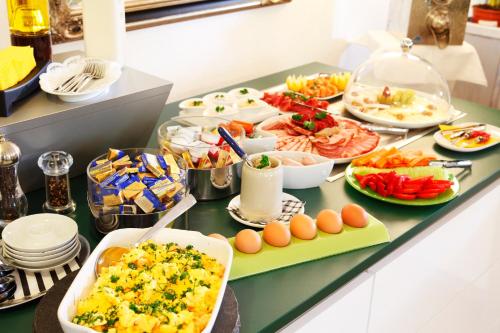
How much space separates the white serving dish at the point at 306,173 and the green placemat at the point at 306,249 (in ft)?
0.62

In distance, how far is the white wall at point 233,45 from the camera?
189 centimetres

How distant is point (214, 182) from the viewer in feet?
4.32

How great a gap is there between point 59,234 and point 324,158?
0.61 metres

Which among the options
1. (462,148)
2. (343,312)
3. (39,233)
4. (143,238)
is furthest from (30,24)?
(462,148)

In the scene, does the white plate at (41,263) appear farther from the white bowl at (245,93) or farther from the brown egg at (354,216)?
the white bowl at (245,93)

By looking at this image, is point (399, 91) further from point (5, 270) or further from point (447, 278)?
point (5, 270)

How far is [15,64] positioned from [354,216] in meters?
0.71

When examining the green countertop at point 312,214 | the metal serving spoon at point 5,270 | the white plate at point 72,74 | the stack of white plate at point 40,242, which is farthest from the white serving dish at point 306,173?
the metal serving spoon at point 5,270

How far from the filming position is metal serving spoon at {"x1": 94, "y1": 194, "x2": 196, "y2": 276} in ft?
3.07

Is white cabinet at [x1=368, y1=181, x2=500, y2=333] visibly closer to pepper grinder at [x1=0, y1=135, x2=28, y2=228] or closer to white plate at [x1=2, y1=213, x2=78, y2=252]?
white plate at [x1=2, y1=213, x2=78, y2=252]

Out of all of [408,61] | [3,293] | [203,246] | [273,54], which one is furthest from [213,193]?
[273,54]

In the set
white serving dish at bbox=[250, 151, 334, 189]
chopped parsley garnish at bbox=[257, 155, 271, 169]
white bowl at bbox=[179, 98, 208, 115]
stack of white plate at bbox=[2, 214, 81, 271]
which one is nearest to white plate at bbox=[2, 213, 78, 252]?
stack of white plate at bbox=[2, 214, 81, 271]

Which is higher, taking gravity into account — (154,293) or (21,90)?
(21,90)

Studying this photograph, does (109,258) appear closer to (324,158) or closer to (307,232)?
(307,232)
